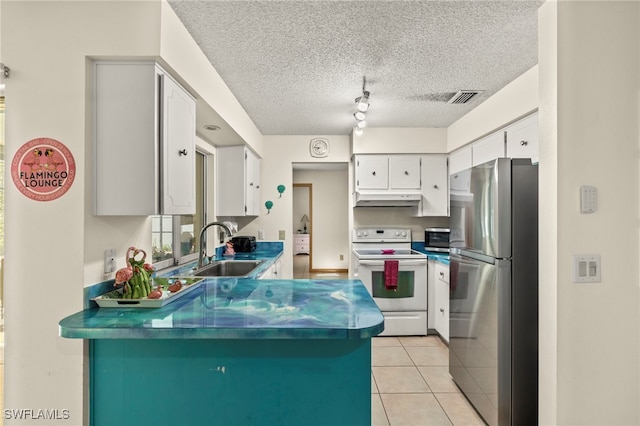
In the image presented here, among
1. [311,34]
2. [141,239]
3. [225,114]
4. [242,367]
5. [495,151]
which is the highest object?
[311,34]

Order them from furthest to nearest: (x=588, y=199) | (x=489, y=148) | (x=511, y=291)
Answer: (x=489, y=148), (x=511, y=291), (x=588, y=199)

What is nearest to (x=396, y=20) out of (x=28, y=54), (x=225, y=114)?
(x=225, y=114)

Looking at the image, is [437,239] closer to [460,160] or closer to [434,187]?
[434,187]

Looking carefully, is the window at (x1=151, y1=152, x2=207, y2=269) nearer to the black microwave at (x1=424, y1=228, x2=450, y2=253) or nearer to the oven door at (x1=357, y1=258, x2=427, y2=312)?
the oven door at (x1=357, y1=258, x2=427, y2=312)

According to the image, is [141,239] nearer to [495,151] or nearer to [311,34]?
[311,34]

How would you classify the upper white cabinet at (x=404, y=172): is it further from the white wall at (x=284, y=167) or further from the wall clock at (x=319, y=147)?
the wall clock at (x=319, y=147)

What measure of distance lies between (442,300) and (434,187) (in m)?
1.40

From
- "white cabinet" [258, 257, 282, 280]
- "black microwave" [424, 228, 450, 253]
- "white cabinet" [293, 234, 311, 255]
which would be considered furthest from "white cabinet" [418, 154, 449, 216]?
"white cabinet" [293, 234, 311, 255]

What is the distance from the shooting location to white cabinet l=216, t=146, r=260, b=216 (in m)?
3.76

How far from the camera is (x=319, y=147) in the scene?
182 inches

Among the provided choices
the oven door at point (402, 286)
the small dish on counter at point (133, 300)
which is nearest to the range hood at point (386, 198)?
the oven door at point (402, 286)

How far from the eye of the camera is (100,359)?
4.86ft

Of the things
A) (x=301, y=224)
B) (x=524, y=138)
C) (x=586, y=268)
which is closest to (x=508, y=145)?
(x=524, y=138)

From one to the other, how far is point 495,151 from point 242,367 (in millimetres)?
2852
